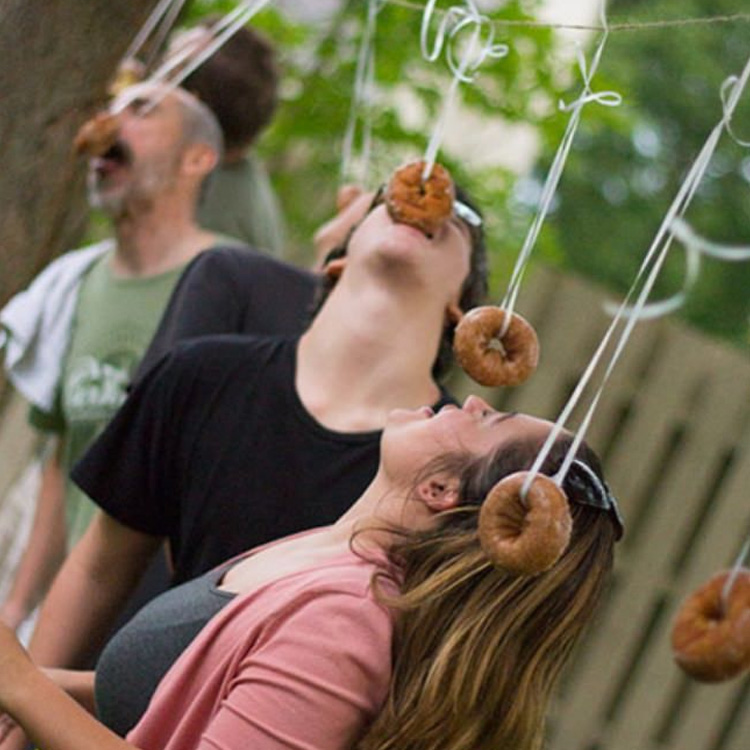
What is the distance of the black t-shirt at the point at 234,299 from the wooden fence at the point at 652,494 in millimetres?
2105

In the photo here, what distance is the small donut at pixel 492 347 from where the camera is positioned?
87.3 inches

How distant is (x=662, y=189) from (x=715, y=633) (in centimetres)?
1835

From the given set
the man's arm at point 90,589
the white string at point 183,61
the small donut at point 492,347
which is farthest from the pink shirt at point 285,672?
the white string at point 183,61

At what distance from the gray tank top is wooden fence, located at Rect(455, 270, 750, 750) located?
313 cm

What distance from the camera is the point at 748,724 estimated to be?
211 inches

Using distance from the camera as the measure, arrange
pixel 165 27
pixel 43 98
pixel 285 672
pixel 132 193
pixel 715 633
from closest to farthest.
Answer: pixel 715 633
pixel 285 672
pixel 43 98
pixel 132 193
pixel 165 27

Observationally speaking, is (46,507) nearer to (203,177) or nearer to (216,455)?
(203,177)

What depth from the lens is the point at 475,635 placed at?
2078mm

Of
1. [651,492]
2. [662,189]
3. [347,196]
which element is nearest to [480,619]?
[347,196]

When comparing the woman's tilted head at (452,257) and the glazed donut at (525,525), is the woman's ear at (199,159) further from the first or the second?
the glazed donut at (525,525)

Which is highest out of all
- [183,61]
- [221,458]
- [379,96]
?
[379,96]

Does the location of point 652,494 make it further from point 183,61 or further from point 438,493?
point 438,493

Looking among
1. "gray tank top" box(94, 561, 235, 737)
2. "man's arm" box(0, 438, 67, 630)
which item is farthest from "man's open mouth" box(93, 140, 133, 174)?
"gray tank top" box(94, 561, 235, 737)

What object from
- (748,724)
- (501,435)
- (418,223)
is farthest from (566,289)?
(501,435)
